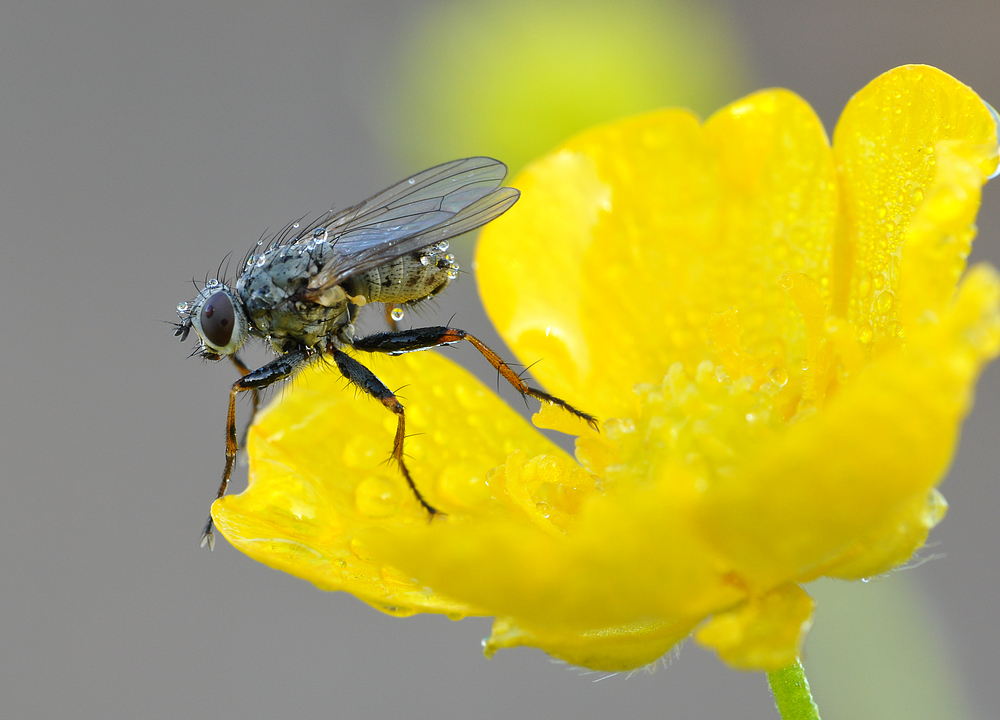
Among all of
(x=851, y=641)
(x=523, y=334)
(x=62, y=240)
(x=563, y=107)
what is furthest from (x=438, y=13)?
(x=62, y=240)

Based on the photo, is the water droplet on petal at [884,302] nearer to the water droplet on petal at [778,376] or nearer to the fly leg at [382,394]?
the water droplet on petal at [778,376]

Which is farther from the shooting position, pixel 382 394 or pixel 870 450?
pixel 382 394

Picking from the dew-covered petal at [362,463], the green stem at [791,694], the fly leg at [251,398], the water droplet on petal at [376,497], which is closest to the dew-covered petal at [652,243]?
the dew-covered petal at [362,463]

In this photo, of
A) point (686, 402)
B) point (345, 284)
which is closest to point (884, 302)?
point (686, 402)

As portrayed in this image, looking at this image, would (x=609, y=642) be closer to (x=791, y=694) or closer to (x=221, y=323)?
(x=791, y=694)

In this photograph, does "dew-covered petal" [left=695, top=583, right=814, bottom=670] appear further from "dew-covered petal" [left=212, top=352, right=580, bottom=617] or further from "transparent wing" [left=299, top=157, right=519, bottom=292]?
"transparent wing" [left=299, top=157, right=519, bottom=292]

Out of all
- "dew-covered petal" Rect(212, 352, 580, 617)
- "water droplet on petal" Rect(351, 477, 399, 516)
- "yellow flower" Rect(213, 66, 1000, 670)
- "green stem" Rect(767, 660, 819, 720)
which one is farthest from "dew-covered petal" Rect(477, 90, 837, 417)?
"green stem" Rect(767, 660, 819, 720)
